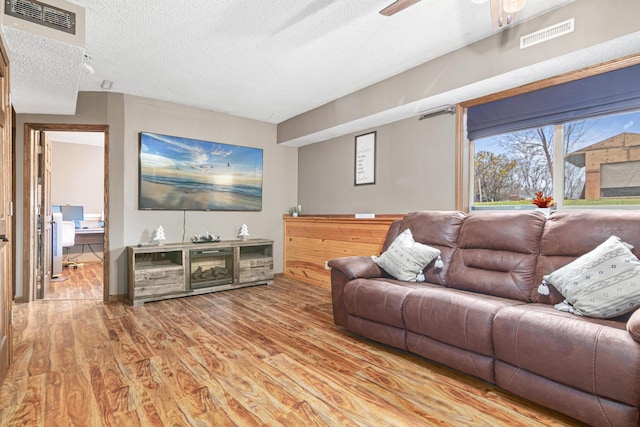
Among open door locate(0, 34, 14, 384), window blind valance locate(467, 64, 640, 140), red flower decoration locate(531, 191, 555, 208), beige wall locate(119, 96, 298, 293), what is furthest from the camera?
beige wall locate(119, 96, 298, 293)

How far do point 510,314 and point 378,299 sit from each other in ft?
3.05

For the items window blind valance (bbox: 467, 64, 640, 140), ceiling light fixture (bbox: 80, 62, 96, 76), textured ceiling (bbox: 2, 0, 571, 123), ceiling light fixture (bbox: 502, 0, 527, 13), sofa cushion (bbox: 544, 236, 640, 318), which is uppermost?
textured ceiling (bbox: 2, 0, 571, 123)

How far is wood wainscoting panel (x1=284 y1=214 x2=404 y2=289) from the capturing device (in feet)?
13.4

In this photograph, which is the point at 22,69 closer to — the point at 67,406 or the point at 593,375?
the point at 67,406

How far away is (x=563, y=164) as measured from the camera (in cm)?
285

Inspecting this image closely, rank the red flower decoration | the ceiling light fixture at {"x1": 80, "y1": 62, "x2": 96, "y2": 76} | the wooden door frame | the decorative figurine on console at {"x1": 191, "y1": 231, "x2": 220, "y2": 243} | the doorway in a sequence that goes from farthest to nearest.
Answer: the doorway → the decorative figurine on console at {"x1": 191, "y1": 231, "x2": 220, "y2": 243} → the wooden door frame → the ceiling light fixture at {"x1": 80, "y1": 62, "x2": 96, "y2": 76} → the red flower decoration

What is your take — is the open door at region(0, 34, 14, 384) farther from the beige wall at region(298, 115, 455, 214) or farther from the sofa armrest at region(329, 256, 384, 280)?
the beige wall at region(298, 115, 455, 214)

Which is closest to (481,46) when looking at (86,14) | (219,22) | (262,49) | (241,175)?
(262,49)

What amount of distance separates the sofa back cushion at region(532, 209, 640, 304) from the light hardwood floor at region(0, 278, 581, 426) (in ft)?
3.08

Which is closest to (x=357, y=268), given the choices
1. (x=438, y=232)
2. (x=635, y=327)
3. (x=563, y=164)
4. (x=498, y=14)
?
(x=438, y=232)

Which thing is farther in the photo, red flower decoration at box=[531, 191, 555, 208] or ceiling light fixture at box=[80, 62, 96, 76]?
ceiling light fixture at box=[80, 62, 96, 76]

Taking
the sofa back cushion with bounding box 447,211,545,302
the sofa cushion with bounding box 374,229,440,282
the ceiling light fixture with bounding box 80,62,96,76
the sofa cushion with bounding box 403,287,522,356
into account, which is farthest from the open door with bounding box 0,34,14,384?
the sofa back cushion with bounding box 447,211,545,302

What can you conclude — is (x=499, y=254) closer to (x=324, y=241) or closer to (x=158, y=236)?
(x=324, y=241)

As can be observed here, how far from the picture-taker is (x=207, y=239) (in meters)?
4.62
